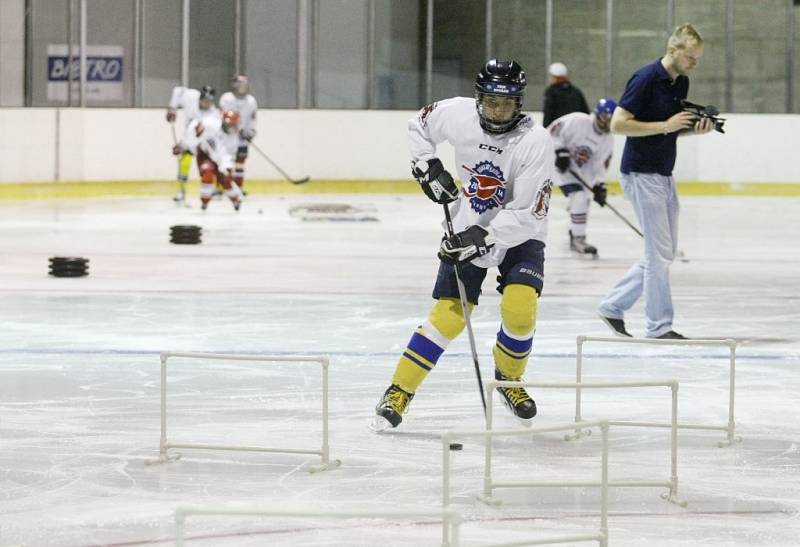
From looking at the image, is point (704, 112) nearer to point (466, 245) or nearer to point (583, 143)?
point (466, 245)

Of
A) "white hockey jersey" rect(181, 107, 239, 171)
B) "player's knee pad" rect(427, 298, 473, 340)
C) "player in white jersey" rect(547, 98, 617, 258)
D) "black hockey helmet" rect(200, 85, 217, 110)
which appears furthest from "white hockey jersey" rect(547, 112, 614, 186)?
"player's knee pad" rect(427, 298, 473, 340)

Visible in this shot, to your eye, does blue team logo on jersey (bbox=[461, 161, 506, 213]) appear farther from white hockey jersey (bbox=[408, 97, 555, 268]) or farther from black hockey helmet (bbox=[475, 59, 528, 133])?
black hockey helmet (bbox=[475, 59, 528, 133])

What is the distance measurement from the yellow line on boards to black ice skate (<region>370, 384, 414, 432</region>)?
12.3 metres

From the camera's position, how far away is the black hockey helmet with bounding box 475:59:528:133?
14.9ft

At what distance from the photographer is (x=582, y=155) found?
10.5 m

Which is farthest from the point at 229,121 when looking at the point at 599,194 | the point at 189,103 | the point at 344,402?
the point at 344,402

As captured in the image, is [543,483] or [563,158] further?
[563,158]

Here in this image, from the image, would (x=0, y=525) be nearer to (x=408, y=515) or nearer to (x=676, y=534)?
(x=408, y=515)

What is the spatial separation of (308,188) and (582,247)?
8026 mm

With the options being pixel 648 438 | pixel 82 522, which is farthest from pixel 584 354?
pixel 82 522

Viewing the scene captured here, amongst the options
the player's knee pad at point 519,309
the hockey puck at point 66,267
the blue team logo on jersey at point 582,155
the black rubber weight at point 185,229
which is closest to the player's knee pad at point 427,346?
the player's knee pad at point 519,309

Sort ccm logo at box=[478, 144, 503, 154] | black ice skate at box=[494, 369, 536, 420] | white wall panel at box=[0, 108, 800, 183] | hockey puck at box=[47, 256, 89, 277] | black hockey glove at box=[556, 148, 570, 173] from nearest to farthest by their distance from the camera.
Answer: ccm logo at box=[478, 144, 503, 154] < black ice skate at box=[494, 369, 536, 420] < hockey puck at box=[47, 256, 89, 277] < black hockey glove at box=[556, 148, 570, 173] < white wall panel at box=[0, 108, 800, 183]

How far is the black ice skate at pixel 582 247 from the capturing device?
1060cm

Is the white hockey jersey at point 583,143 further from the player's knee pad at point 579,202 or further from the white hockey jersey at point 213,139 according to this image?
the white hockey jersey at point 213,139
